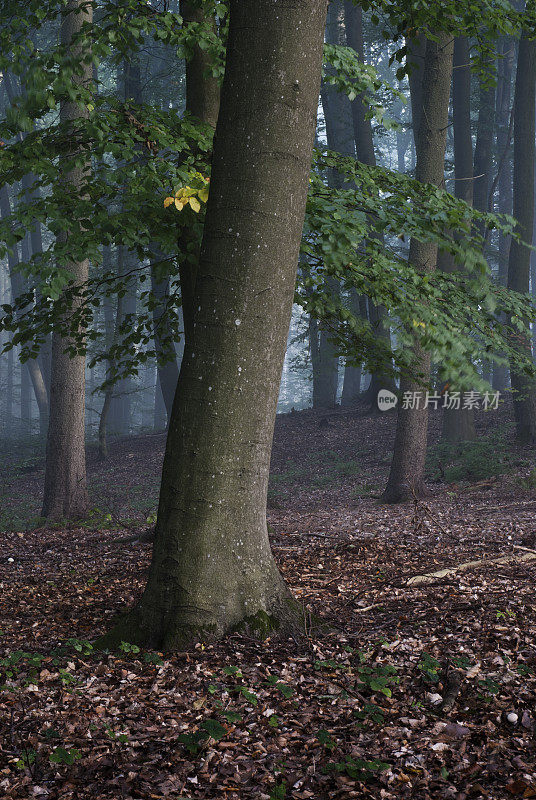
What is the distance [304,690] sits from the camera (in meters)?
3.51

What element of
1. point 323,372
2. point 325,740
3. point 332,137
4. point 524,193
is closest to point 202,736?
point 325,740

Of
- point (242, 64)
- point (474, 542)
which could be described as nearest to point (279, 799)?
point (242, 64)

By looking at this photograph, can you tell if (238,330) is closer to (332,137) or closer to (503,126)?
(332,137)

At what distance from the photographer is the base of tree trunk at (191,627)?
157 inches

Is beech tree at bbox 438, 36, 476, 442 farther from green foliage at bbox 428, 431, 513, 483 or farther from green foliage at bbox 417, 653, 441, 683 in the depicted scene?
green foliage at bbox 417, 653, 441, 683

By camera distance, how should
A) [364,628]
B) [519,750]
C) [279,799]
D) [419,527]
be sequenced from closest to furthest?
[279,799], [519,750], [364,628], [419,527]

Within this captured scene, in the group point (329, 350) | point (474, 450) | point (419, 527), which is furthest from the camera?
point (329, 350)

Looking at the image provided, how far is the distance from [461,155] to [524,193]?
104 inches

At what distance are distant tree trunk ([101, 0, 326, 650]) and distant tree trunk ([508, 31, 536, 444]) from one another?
34.0 feet

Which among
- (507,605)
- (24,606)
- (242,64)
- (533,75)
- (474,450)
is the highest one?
(533,75)

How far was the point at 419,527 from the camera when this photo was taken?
7.71 m

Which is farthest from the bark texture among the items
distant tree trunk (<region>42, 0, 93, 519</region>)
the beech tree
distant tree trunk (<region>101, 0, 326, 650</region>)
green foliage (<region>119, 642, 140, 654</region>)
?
green foliage (<region>119, 642, 140, 654</region>)

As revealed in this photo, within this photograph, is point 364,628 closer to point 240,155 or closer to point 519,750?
point 519,750

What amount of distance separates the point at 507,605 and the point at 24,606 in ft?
12.6
